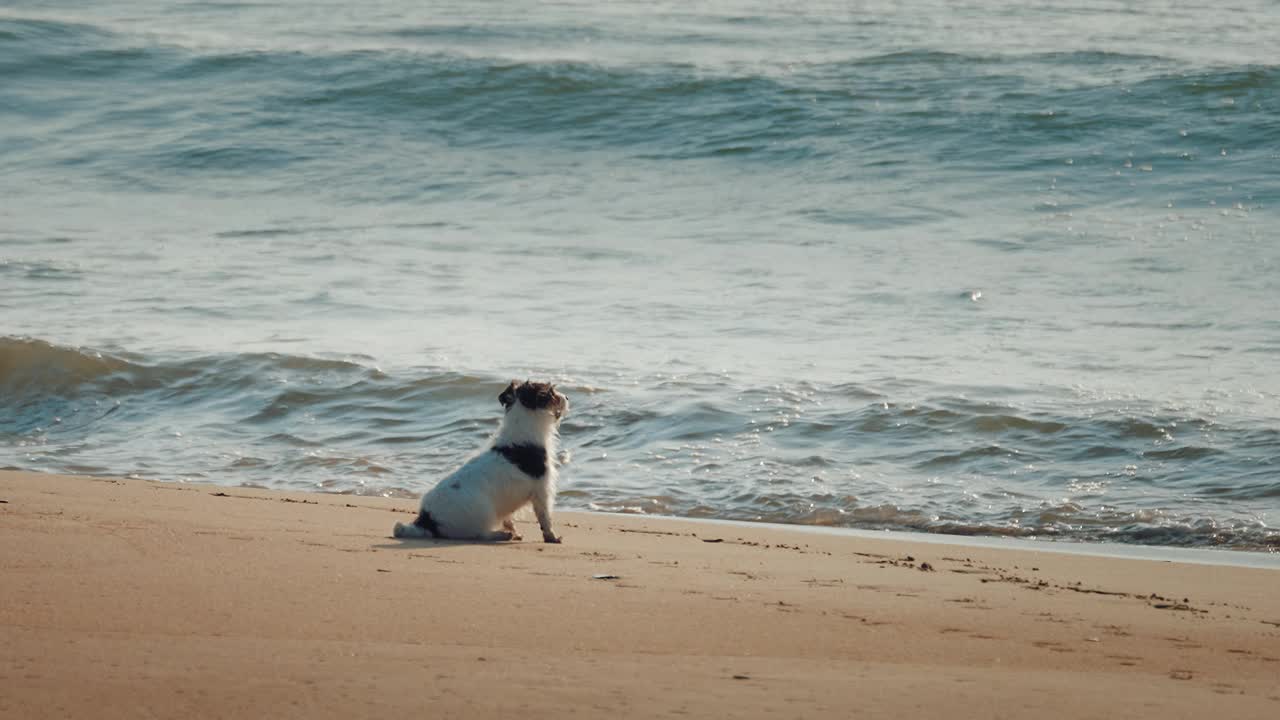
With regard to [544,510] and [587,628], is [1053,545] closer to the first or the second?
[544,510]

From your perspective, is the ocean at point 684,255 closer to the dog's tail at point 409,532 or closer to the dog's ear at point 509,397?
the dog's ear at point 509,397

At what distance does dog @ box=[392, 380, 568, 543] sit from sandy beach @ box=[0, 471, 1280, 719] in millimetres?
254

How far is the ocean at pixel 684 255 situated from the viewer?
9680mm

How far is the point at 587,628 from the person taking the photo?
465cm

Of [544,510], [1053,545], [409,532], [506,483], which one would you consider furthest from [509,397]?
[1053,545]

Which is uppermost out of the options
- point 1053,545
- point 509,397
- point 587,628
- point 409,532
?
point 509,397

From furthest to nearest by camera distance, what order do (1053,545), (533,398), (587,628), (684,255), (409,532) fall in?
(684,255)
(1053,545)
(533,398)
(409,532)
(587,628)

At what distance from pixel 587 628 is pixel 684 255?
41.6 ft

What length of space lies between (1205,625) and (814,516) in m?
3.43

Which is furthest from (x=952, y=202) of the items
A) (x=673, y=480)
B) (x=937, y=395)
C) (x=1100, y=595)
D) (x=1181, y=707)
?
(x=1181, y=707)

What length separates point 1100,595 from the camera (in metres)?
5.84

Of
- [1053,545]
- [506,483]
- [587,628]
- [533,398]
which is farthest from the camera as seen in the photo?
[1053,545]

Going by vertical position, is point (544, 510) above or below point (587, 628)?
below

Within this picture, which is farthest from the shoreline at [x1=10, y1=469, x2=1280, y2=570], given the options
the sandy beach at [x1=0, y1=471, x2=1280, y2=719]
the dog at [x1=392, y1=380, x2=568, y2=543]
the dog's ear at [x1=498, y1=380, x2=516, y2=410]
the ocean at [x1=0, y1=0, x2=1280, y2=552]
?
the dog's ear at [x1=498, y1=380, x2=516, y2=410]
